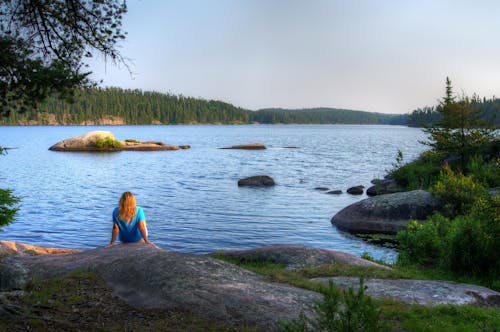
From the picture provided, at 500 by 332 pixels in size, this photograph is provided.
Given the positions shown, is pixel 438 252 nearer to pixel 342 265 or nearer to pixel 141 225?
pixel 342 265

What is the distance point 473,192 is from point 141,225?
12.5 m

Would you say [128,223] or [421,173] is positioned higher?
[128,223]

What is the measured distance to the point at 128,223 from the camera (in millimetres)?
10227

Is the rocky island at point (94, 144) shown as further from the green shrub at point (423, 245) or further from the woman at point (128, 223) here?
the green shrub at point (423, 245)

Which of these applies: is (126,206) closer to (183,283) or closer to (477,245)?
(183,283)

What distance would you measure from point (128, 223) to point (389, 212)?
38.9 ft

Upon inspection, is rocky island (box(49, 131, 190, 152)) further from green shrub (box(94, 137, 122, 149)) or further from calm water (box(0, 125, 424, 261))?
calm water (box(0, 125, 424, 261))

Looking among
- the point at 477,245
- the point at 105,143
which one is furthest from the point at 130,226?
the point at 105,143

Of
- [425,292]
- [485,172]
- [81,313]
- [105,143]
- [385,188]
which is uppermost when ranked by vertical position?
[485,172]

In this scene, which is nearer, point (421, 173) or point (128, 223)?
point (128, 223)

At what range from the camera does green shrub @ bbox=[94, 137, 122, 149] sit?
200ft

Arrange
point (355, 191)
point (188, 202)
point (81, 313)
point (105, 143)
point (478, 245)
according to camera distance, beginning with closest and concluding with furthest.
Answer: point (81, 313)
point (478, 245)
point (188, 202)
point (355, 191)
point (105, 143)

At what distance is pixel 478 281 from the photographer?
36.0 feet

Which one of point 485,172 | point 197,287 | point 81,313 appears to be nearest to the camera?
point 81,313
